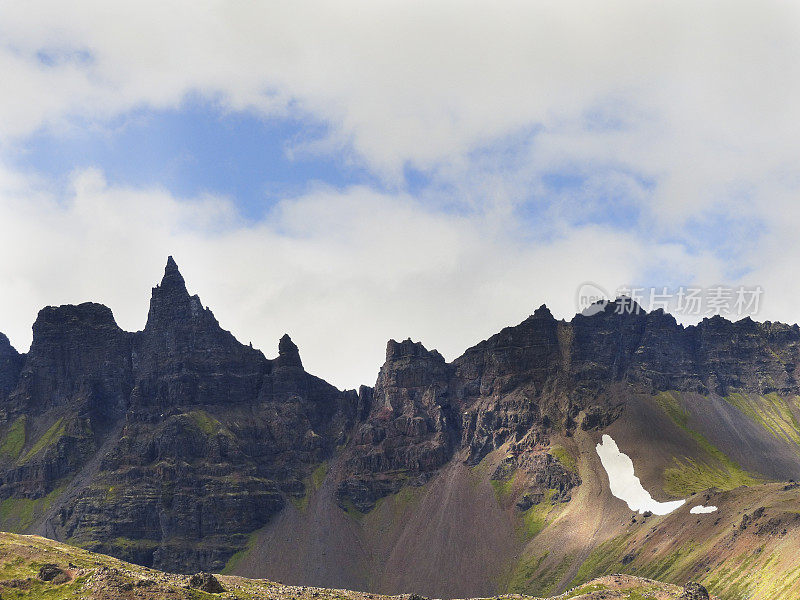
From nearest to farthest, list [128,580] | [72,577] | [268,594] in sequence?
[128,580]
[72,577]
[268,594]

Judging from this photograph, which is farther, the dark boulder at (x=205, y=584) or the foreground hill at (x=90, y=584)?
the dark boulder at (x=205, y=584)

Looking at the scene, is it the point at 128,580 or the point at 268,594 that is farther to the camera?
the point at 268,594

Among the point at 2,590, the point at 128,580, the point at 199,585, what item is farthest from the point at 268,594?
the point at 2,590

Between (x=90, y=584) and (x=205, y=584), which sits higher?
(x=90, y=584)

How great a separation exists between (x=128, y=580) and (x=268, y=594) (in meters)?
38.9

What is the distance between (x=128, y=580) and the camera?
166 meters

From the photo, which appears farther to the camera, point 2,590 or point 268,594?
point 268,594

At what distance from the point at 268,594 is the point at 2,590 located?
168ft

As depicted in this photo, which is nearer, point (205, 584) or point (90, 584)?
point (90, 584)

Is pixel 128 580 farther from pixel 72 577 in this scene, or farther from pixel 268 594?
pixel 268 594

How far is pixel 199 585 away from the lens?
180 meters

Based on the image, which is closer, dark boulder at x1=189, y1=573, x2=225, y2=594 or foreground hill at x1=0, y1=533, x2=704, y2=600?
foreground hill at x1=0, y1=533, x2=704, y2=600

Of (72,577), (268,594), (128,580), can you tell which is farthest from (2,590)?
(268,594)

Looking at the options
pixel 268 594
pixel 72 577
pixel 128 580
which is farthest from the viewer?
pixel 268 594
